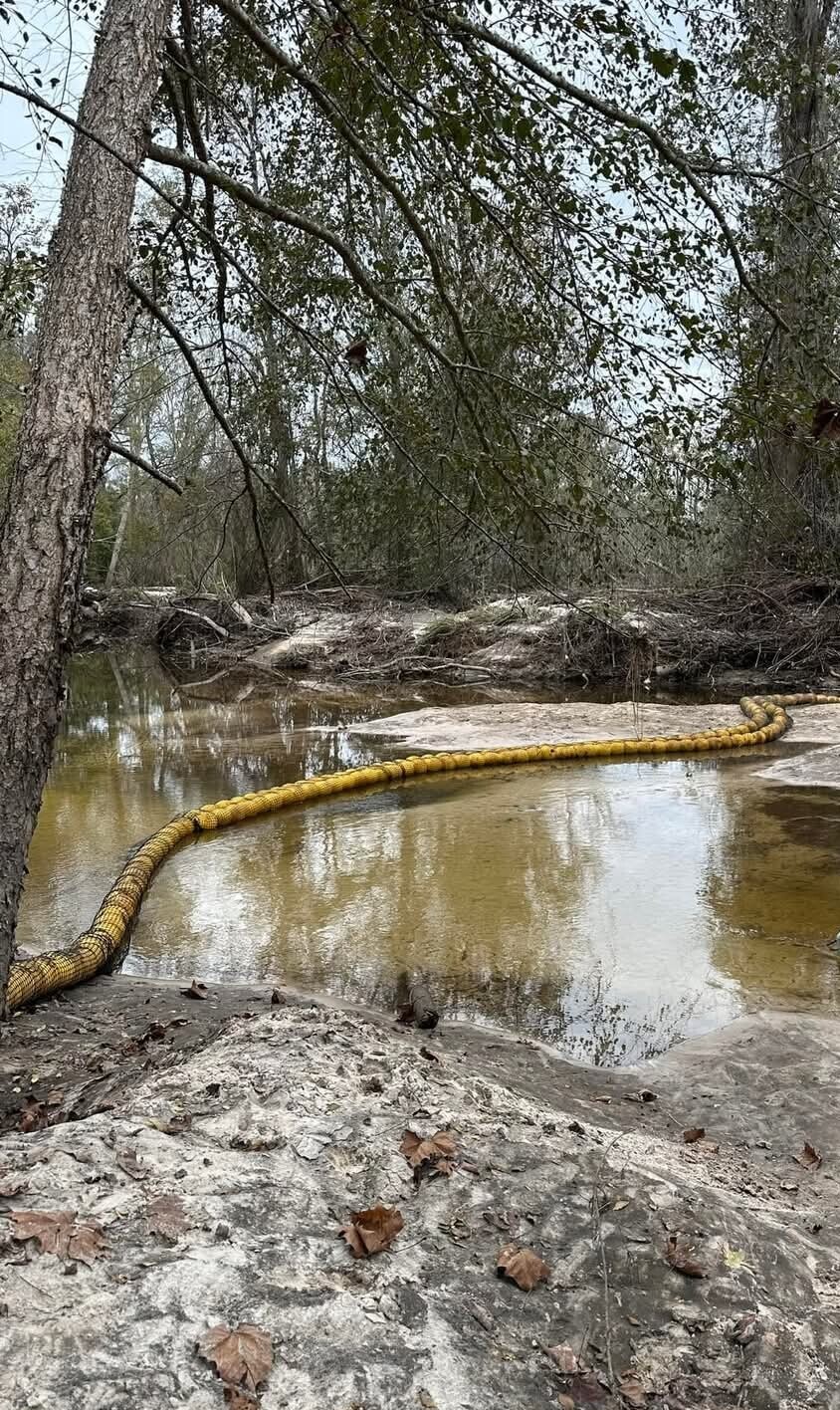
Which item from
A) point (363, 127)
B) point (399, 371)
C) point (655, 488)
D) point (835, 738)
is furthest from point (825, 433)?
point (835, 738)

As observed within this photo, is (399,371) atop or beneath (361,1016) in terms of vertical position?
atop

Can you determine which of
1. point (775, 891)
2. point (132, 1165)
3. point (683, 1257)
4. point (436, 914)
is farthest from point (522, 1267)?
point (775, 891)

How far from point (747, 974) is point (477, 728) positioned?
5908mm

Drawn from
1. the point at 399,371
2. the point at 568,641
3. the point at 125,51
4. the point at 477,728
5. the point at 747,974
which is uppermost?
the point at 125,51

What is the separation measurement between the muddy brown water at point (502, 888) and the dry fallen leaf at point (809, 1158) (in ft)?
2.79

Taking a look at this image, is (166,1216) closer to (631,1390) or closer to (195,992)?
(631,1390)

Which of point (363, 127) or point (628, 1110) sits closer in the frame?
point (628, 1110)

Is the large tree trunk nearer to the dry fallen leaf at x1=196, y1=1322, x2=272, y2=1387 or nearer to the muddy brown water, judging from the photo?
the muddy brown water

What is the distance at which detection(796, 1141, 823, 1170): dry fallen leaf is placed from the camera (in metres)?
2.79

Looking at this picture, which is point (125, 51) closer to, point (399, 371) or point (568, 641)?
point (399, 371)

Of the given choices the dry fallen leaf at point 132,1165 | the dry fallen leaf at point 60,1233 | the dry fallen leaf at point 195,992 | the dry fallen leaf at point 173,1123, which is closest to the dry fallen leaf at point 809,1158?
the dry fallen leaf at point 173,1123

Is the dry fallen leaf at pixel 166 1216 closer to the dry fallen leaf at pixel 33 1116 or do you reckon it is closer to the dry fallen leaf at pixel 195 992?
the dry fallen leaf at pixel 33 1116

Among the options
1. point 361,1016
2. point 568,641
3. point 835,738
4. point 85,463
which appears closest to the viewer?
point 85,463

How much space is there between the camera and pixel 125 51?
3.23 meters
